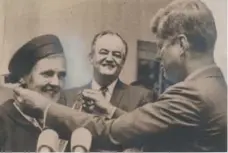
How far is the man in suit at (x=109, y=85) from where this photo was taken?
887 mm

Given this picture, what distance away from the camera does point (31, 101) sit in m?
0.90

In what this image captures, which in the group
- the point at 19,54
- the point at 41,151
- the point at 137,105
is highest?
the point at 19,54

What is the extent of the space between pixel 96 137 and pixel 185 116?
0.21m

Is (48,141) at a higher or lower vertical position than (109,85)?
lower

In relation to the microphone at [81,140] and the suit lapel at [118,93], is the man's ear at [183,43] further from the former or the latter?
the microphone at [81,140]

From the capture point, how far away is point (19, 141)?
2.91ft

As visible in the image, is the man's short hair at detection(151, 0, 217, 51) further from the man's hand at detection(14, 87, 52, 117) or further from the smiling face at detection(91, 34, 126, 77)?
the man's hand at detection(14, 87, 52, 117)

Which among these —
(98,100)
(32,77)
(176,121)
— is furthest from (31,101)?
(176,121)

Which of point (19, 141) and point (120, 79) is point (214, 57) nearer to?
point (120, 79)

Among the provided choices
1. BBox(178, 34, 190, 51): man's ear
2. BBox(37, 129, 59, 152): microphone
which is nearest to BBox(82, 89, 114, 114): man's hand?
BBox(37, 129, 59, 152): microphone

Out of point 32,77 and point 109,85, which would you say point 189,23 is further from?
point 32,77

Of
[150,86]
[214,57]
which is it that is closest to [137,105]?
[150,86]

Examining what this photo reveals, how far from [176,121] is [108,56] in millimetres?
219

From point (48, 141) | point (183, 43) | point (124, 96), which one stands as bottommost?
point (48, 141)
